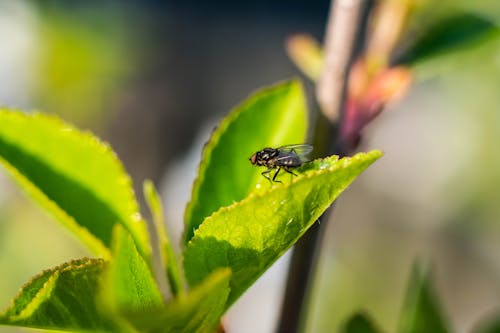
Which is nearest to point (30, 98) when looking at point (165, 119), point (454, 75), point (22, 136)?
point (165, 119)

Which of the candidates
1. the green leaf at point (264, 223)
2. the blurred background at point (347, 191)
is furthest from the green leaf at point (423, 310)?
the blurred background at point (347, 191)

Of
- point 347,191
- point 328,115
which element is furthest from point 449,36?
point 347,191

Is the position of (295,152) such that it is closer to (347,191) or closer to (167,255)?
(167,255)

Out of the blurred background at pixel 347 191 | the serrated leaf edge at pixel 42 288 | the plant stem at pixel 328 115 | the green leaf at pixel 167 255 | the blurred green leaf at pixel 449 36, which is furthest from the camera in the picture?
the blurred background at pixel 347 191

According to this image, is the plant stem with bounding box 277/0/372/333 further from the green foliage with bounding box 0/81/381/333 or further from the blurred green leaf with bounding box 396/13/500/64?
the blurred green leaf with bounding box 396/13/500/64

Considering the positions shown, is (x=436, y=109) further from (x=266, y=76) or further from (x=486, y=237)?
(x=266, y=76)

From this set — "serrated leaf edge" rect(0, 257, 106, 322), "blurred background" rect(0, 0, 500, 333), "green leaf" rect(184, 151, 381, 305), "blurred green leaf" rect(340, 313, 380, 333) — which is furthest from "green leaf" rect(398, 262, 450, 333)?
"blurred background" rect(0, 0, 500, 333)

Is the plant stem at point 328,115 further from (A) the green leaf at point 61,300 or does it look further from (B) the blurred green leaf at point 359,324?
(A) the green leaf at point 61,300
